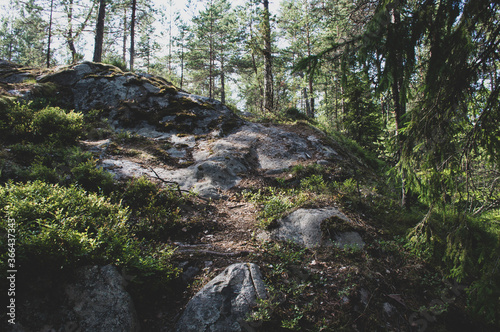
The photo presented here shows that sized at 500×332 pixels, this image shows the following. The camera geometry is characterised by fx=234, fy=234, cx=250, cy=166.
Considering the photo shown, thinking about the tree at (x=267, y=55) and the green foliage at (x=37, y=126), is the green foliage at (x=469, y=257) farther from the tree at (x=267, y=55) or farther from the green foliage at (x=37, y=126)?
the tree at (x=267, y=55)

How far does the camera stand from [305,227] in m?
4.54

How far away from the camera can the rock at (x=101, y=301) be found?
2566 mm

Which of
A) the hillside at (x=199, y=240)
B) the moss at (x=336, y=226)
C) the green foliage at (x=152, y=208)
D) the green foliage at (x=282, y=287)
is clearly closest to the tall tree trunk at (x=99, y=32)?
the hillside at (x=199, y=240)

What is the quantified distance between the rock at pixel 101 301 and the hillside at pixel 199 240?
0.01 metres

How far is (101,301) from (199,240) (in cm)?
197

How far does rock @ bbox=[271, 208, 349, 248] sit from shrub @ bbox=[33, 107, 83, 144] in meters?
6.49

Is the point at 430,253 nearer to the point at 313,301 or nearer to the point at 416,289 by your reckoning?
the point at 416,289

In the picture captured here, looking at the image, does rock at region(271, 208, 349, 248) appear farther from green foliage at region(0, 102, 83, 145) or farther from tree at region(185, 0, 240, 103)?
tree at region(185, 0, 240, 103)

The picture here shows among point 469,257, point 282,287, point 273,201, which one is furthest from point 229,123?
point 469,257

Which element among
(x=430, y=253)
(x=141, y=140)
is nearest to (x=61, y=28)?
(x=141, y=140)

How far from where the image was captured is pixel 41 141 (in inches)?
256

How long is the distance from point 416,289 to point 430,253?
2.74ft

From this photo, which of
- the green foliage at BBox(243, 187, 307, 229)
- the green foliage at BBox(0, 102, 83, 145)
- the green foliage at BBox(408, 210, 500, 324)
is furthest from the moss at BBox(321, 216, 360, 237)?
the green foliage at BBox(0, 102, 83, 145)

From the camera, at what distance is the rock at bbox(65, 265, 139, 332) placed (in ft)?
8.42
